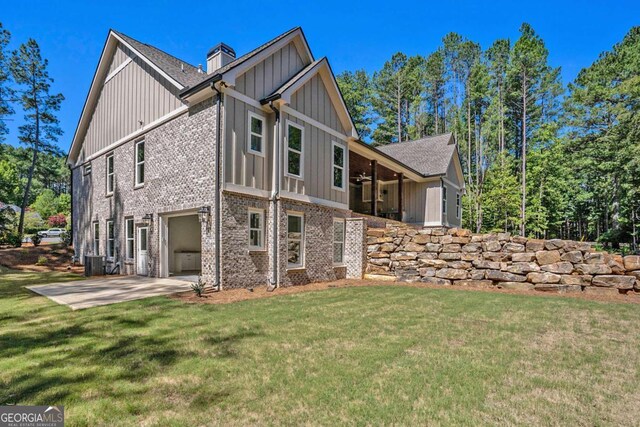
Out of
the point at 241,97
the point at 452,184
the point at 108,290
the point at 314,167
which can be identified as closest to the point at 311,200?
the point at 314,167

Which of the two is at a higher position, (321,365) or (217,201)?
(217,201)

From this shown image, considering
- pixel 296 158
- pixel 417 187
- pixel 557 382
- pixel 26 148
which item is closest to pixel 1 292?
pixel 296 158

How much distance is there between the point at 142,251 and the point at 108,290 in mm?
3270

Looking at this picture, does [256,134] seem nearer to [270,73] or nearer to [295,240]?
[270,73]

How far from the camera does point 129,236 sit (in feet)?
41.1

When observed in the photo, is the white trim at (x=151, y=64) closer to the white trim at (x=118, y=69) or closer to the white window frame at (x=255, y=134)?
the white trim at (x=118, y=69)

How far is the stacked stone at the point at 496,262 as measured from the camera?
8875 millimetres

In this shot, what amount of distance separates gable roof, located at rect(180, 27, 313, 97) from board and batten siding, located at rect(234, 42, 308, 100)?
13.3 inches

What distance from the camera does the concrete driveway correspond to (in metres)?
7.18

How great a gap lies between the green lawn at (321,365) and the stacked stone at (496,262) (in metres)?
2.68

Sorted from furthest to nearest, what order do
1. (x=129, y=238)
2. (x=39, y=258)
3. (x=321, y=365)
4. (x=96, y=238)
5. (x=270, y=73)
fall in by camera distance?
1. (x=39, y=258)
2. (x=96, y=238)
3. (x=129, y=238)
4. (x=270, y=73)
5. (x=321, y=365)

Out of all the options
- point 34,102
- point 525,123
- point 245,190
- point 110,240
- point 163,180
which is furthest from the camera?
point 525,123

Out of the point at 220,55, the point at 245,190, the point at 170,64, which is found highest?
the point at 220,55

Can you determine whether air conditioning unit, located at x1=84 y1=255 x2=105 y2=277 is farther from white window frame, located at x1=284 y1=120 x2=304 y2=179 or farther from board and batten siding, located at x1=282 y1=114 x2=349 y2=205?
white window frame, located at x1=284 y1=120 x2=304 y2=179
